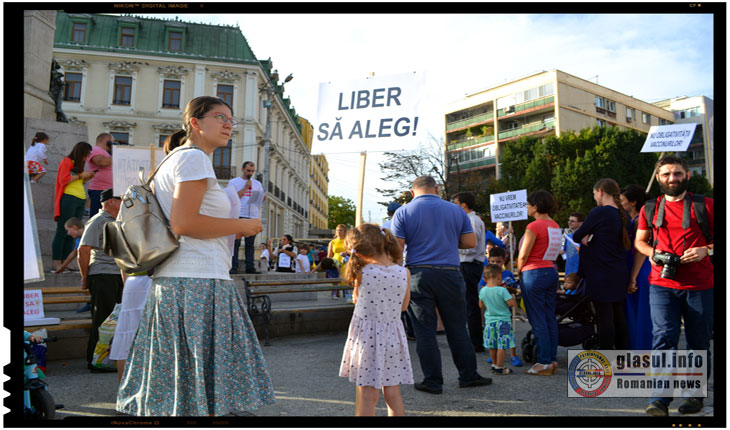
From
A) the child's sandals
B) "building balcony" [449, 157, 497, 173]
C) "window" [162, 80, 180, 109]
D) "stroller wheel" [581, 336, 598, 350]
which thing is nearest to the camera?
the child's sandals

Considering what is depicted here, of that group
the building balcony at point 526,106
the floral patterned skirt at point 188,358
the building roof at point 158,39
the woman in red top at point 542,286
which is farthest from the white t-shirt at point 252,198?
the building balcony at point 526,106

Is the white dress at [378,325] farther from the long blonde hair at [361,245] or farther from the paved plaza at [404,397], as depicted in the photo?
the paved plaza at [404,397]

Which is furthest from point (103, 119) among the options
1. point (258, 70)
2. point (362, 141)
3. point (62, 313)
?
point (362, 141)

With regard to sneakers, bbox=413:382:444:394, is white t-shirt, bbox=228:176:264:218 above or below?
above

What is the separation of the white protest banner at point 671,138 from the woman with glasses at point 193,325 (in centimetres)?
717

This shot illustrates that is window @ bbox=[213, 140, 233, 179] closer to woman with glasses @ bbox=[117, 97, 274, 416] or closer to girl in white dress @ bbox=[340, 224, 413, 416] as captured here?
girl in white dress @ bbox=[340, 224, 413, 416]

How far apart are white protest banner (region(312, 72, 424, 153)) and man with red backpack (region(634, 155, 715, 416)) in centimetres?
228

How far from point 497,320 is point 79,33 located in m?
44.9

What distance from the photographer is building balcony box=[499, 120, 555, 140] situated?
161 feet

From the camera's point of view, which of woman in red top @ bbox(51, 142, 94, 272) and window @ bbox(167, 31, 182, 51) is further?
window @ bbox(167, 31, 182, 51)

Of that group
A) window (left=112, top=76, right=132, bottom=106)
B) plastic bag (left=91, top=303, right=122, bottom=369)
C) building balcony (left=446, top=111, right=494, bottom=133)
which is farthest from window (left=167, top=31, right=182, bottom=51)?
plastic bag (left=91, top=303, right=122, bottom=369)

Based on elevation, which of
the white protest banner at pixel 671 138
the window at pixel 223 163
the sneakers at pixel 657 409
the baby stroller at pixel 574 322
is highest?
the window at pixel 223 163

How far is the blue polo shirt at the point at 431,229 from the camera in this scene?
4508 millimetres

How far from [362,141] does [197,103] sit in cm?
269
